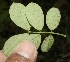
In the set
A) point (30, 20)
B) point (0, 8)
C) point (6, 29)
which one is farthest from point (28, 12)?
point (6, 29)

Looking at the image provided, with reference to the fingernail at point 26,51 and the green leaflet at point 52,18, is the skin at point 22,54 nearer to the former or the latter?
the fingernail at point 26,51

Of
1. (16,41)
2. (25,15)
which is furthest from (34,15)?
(16,41)

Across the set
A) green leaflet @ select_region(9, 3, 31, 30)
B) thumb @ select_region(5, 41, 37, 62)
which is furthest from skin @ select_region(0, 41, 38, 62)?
green leaflet @ select_region(9, 3, 31, 30)

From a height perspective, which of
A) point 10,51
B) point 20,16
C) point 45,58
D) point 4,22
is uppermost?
point 4,22

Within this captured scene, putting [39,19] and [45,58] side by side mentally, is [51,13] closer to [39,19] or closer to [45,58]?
[39,19]

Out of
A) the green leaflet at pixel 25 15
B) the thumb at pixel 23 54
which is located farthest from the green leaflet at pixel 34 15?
the thumb at pixel 23 54
